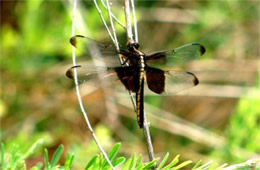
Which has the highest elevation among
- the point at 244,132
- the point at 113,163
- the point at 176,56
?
the point at 176,56

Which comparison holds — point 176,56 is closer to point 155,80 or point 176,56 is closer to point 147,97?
point 155,80

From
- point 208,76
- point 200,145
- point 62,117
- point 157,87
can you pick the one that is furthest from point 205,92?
point 157,87

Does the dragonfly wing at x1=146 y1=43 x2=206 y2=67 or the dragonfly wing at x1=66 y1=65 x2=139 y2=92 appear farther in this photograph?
the dragonfly wing at x1=146 y1=43 x2=206 y2=67

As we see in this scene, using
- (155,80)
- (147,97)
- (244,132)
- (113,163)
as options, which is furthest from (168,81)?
(147,97)

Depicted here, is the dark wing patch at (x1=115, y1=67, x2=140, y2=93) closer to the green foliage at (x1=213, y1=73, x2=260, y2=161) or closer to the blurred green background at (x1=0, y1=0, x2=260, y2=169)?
the blurred green background at (x1=0, y1=0, x2=260, y2=169)

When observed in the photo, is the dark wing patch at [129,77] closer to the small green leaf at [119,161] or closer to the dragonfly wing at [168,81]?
the dragonfly wing at [168,81]

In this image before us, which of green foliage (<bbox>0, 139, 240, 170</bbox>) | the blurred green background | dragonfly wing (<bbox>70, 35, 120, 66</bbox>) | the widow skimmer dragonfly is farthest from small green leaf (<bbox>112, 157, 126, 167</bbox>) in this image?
the blurred green background

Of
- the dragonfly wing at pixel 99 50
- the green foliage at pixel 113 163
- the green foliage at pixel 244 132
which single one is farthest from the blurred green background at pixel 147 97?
the green foliage at pixel 113 163

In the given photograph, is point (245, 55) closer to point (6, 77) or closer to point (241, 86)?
point (241, 86)
